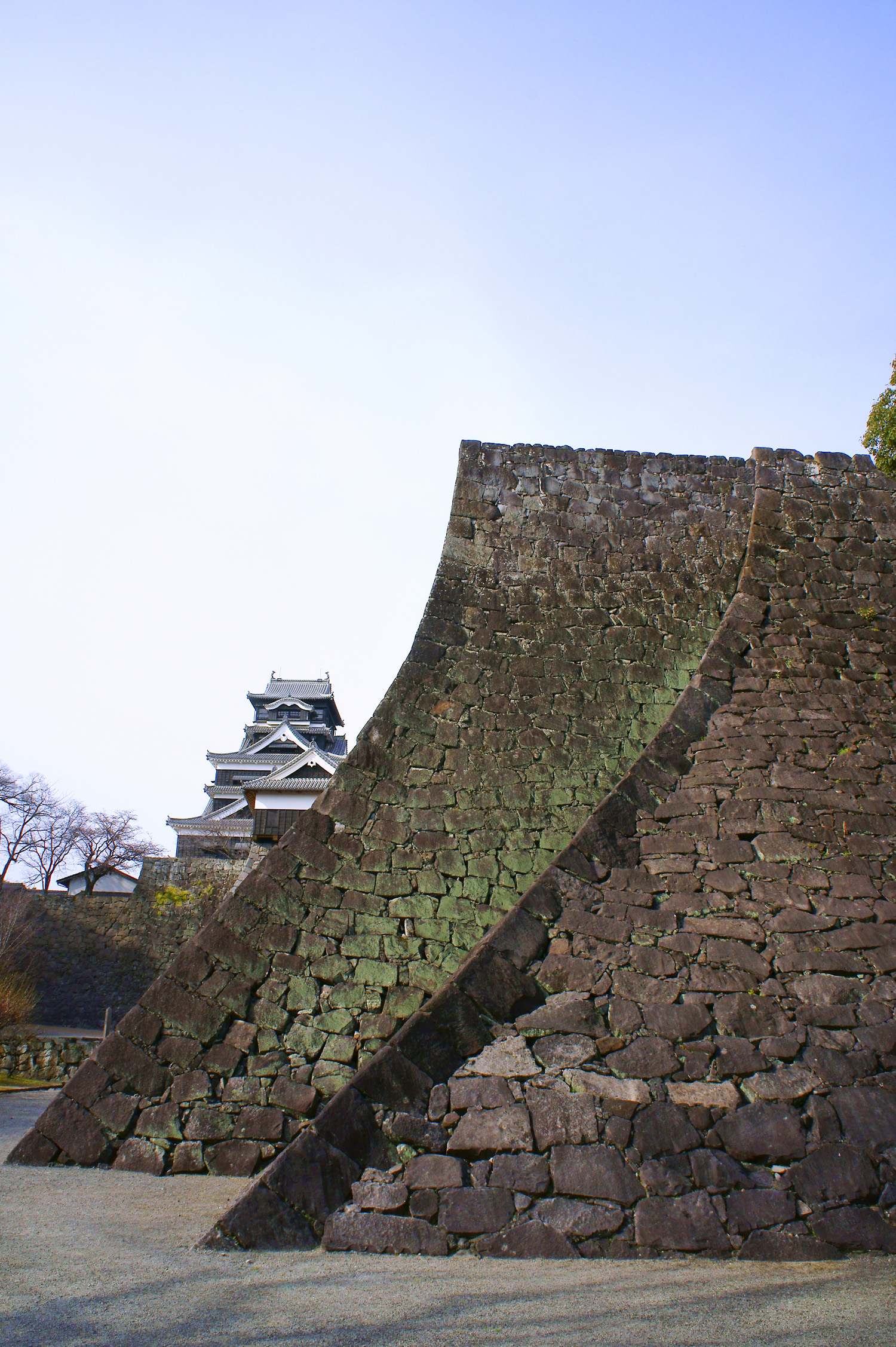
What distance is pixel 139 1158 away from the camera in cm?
556

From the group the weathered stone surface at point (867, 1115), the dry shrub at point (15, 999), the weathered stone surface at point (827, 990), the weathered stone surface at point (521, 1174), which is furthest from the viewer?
the dry shrub at point (15, 999)

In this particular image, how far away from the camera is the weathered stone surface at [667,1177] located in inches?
153

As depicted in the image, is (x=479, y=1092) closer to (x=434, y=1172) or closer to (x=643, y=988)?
(x=434, y=1172)

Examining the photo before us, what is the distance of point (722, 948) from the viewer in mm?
4762

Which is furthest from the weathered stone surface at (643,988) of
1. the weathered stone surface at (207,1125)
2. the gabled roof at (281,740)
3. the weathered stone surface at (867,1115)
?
the gabled roof at (281,740)

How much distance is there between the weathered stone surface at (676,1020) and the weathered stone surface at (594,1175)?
685mm

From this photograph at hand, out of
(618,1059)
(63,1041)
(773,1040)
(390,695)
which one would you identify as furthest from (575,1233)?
(63,1041)

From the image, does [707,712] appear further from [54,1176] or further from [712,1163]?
[54,1176]

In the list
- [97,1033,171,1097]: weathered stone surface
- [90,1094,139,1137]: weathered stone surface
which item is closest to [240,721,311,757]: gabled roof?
[97,1033,171,1097]: weathered stone surface

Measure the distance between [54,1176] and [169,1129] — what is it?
735mm

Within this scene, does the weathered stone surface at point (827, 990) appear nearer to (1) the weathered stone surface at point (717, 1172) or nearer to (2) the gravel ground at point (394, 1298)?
(1) the weathered stone surface at point (717, 1172)

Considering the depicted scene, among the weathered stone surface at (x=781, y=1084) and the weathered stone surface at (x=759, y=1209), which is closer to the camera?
the weathered stone surface at (x=759, y=1209)

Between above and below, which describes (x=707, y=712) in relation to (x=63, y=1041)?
above

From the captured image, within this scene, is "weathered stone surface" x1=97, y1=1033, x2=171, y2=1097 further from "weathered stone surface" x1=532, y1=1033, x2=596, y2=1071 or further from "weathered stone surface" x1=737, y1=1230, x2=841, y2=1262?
"weathered stone surface" x1=737, y1=1230, x2=841, y2=1262
